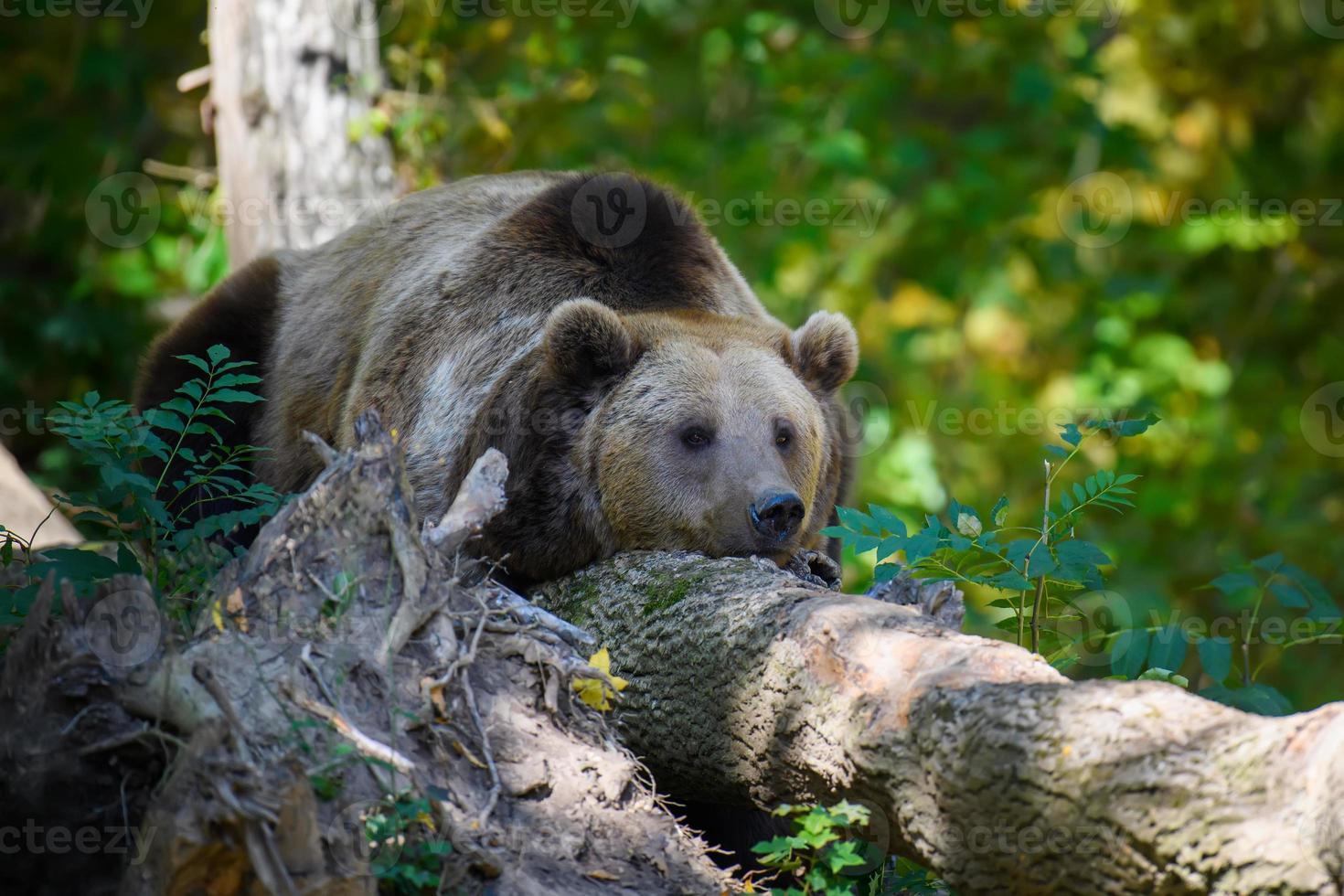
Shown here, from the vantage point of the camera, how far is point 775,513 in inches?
185

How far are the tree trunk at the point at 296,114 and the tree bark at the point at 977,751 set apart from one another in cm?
463

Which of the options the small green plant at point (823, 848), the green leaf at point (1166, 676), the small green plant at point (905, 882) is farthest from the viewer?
the green leaf at point (1166, 676)

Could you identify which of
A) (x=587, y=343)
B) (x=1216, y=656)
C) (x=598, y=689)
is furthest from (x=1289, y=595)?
(x=587, y=343)

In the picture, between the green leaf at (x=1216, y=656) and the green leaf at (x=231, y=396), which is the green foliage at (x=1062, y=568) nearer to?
the green leaf at (x=1216, y=656)

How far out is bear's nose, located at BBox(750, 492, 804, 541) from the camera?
4.69 meters

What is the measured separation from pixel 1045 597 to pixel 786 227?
26.0 ft

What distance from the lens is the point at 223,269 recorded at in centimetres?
905

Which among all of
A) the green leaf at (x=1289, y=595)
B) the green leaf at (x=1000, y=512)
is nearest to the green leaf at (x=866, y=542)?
the green leaf at (x=1000, y=512)

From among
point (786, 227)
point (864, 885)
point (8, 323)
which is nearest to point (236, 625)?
point (864, 885)

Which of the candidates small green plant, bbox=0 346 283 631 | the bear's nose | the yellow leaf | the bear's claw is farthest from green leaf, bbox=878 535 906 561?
small green plant, bbox=0 346 283 631

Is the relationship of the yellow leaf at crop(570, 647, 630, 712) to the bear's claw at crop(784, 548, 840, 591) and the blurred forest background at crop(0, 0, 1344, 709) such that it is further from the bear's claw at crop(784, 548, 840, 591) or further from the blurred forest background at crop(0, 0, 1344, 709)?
the blurred forest background at crop(0, 0, 1344, 709)

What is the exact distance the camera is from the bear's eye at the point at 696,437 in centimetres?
500

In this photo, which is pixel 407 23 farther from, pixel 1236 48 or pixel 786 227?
pixel 1236 48

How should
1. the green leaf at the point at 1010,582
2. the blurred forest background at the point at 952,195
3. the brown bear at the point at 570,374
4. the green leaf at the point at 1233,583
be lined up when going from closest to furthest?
the green leaf at the point at 1010,582 → the green leaf at the point at 1233,583 → the brown bear at the point at 570,374 → the blurred forest background at the point at 952,195
